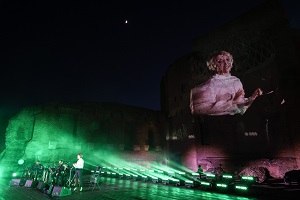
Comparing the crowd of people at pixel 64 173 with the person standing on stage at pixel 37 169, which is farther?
the person standing on stage at pixel 37 169

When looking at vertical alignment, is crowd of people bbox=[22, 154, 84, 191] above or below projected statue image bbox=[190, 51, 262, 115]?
below

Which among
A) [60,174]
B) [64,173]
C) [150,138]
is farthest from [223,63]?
[60,174]

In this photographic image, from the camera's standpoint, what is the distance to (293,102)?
59.5 feet

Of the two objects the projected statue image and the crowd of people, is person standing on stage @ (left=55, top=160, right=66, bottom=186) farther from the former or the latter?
the projected statue image

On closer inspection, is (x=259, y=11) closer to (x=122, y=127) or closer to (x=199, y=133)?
A: (x=199, y=133)

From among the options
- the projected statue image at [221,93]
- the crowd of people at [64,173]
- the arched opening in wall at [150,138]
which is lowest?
the crowd of people at [64,173]

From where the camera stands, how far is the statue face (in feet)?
69.6

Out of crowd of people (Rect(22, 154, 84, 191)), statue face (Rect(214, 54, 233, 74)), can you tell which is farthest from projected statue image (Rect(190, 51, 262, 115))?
crowd of people (Rect(22, 154, 84, 191))

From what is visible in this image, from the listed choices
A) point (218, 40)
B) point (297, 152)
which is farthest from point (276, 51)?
point (297, 152)

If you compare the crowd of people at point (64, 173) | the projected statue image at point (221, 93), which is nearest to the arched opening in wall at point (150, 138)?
the projected statue image at point (221, 93)

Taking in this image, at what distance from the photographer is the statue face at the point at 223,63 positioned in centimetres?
2122

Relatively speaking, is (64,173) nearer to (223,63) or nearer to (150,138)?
(223,63)

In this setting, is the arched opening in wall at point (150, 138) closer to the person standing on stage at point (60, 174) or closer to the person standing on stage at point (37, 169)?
the person standing on stage at point (37, 169)

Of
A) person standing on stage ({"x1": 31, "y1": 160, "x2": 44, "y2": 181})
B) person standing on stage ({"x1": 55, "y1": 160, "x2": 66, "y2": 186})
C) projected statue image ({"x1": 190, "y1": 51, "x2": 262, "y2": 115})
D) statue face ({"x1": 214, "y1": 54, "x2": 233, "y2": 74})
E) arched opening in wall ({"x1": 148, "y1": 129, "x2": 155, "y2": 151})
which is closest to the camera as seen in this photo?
person standing on stage ({"x1": 55, "y1": 160, "x2": 66, "y2": 186})
